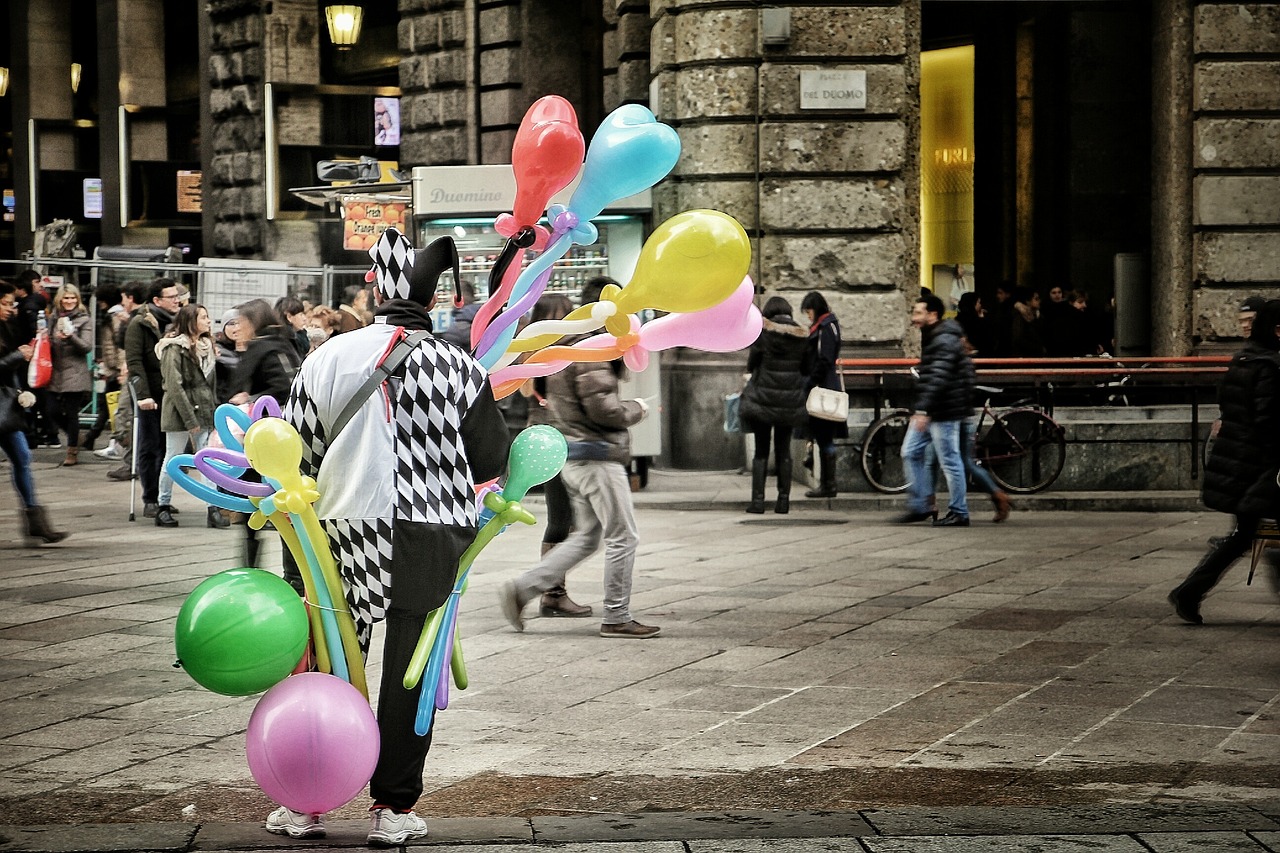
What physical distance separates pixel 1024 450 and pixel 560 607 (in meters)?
5.94

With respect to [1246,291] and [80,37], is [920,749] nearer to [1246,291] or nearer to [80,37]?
[1246,291]

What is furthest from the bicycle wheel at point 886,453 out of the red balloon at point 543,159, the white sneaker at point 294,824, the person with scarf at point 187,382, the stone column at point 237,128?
the stone column at point 237,128

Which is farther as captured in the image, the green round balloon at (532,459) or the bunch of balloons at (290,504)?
the green round balloon at (532,459)

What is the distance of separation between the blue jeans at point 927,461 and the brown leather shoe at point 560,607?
423 centimetres

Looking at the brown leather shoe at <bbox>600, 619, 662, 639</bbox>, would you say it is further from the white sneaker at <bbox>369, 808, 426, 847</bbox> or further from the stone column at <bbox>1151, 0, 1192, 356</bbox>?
the stone column at <bbox>1151, 0, 1192, 356</bbox>

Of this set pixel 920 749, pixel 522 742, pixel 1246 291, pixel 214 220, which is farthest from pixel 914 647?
pixel 214 220

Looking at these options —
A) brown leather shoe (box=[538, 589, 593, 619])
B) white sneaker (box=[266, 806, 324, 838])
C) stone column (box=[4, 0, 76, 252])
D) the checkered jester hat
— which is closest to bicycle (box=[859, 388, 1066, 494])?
brown leather shoe (box=[538, 589, 593, 619])

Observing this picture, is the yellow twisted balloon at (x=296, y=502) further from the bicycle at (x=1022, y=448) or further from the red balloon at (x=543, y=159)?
the bicycle at (x=1022, y=448)

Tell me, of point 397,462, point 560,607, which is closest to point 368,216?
point 560,607

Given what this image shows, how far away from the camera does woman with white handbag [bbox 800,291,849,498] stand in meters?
13.1

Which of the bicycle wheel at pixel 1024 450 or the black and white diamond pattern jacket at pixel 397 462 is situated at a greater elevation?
the black and white diamond pattern jacket at pixel 397 462

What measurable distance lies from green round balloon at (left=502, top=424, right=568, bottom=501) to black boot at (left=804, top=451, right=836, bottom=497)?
853 cm

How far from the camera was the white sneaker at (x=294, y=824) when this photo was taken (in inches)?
185

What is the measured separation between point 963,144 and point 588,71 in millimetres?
4721
